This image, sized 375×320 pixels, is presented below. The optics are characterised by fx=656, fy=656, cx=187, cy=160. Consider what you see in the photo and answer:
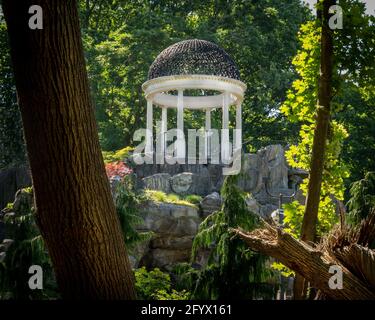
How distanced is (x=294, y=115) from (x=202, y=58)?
16832mm

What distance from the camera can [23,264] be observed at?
9844 millimetres

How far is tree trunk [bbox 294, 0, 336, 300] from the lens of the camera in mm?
8195

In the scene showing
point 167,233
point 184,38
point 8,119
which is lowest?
point 167,233

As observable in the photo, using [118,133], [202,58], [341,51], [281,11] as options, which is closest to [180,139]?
[202,58]

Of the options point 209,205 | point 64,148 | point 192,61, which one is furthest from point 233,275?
point 192,61

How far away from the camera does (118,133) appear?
34906 millimetres

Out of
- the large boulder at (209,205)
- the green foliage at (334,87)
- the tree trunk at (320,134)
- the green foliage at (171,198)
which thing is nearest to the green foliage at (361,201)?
the green foliage at (334,87)

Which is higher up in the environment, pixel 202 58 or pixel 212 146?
pixel 202 58

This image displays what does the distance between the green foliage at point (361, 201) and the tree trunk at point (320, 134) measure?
2.78 m

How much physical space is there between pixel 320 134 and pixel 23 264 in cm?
481

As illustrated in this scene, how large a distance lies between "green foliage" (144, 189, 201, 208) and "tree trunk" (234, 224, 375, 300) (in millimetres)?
12754

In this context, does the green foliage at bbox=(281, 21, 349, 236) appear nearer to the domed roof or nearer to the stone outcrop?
the stone outcrop

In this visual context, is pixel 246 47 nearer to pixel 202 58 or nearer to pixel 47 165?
pixel 202 58

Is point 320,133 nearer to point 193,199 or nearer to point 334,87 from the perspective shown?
point 334,87
